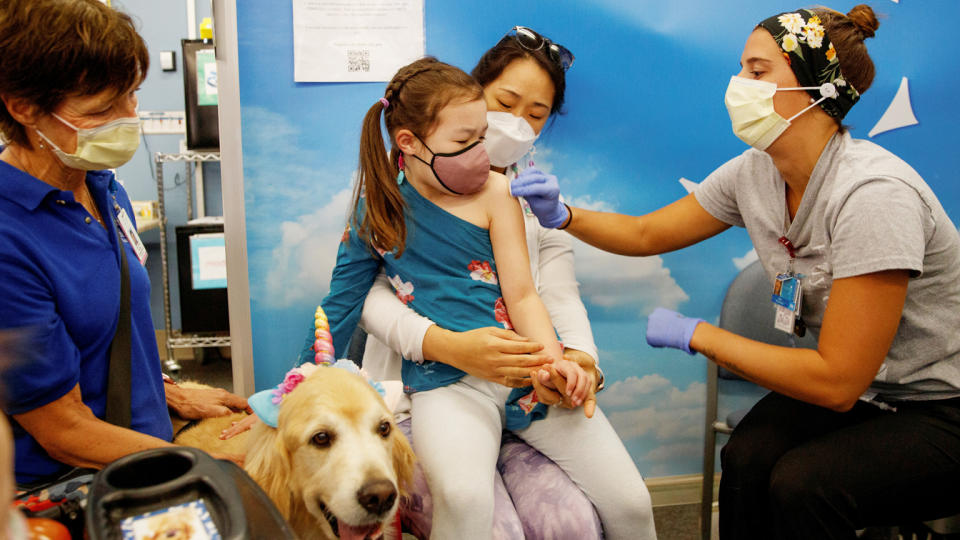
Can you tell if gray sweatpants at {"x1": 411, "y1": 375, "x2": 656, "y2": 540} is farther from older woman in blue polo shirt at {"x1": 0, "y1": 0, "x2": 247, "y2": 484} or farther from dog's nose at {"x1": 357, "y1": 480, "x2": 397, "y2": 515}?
older woman in blue polo shirt at {"x1": 0, "y1": 0, "x2": 247, "y2": 484}

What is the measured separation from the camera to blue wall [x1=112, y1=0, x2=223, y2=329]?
193 inches

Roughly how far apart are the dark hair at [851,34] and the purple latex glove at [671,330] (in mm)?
740

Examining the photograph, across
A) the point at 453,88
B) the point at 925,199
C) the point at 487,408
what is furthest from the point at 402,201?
the point at 925,199

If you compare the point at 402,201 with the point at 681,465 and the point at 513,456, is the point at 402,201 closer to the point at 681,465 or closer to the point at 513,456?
the point at 513,456

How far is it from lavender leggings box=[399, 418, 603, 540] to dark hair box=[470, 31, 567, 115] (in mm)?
1061

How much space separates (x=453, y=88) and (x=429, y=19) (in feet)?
1.94

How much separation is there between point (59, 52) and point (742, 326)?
215 centimetres

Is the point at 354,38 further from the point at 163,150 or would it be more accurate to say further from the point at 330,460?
the point at 163,150

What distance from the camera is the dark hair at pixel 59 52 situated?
3.68ft

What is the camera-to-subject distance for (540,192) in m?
1.71

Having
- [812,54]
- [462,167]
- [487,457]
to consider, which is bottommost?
[487,457]

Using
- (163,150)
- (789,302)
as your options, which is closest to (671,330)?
A: (789,302)

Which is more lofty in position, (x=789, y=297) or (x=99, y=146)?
(x=99, y=146)

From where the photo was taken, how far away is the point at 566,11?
2148 mm
